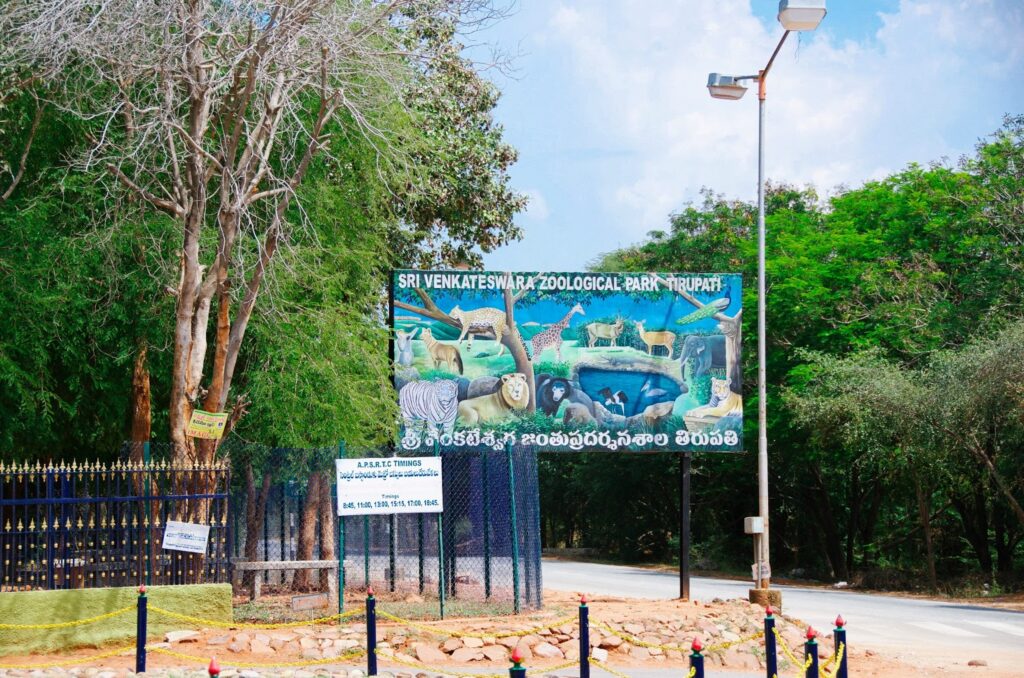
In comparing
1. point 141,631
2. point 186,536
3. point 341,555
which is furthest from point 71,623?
point 341,555

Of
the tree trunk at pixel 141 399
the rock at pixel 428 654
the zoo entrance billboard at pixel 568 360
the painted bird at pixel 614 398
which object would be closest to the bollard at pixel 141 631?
the rock at pixel 428 654

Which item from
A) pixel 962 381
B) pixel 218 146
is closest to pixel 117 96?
pixel 218 146

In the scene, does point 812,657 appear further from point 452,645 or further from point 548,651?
point 452,645

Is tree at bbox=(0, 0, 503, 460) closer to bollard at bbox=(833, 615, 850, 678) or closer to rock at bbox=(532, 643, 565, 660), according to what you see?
rock at bbox=(532, 643, 565, 660)

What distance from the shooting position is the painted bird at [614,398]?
21.5 meters

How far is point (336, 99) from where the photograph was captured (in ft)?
57.9

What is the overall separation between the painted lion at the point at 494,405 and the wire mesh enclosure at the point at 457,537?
2253 millimetres

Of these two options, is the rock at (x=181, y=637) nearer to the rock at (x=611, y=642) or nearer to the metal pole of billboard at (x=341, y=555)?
the metal pole of billboard at (x=341, y=555)

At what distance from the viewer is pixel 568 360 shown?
21.7 m

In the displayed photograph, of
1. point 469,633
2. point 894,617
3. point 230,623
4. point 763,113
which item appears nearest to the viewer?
point 469,633

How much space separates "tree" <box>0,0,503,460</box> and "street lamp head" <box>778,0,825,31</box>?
182 inches

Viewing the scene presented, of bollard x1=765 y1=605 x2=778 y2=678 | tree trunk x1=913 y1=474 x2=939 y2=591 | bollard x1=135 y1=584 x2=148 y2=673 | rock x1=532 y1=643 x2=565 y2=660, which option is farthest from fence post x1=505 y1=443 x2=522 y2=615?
tree trunk x1=913 y1=474 x2=939 y2=591

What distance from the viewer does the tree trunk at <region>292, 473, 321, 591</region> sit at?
17.9 metres

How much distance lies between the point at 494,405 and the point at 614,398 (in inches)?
82.3
